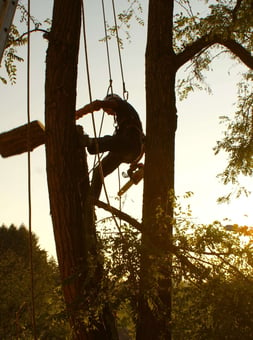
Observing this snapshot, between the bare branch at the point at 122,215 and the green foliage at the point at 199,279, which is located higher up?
the bare branch at the point at 122,215

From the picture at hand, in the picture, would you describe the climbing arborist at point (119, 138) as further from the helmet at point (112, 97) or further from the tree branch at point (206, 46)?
the tree branch at point (206, 46)

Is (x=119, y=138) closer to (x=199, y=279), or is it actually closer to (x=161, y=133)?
(x=161, y=133)

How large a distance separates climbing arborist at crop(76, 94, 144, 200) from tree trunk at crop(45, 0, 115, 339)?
96cm

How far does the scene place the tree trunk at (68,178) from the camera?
3.66 metres

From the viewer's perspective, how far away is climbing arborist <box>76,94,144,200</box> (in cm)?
498

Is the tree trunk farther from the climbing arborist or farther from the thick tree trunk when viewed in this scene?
the climbing arborist

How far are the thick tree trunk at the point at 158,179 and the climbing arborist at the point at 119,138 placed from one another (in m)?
0.50

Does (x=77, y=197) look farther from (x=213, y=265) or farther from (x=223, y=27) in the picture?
(x=223, y=27)

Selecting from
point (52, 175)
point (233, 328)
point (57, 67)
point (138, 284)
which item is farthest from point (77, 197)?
point (233, 328)

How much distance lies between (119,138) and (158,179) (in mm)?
936

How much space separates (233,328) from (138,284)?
920 millimetres

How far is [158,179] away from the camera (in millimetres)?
4488

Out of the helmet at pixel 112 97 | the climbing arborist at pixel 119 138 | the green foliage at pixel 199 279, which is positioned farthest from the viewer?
the helmet at pixel 112 97

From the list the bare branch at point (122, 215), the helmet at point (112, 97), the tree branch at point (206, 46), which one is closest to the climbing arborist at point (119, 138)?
the helmet at point (112, 97)
